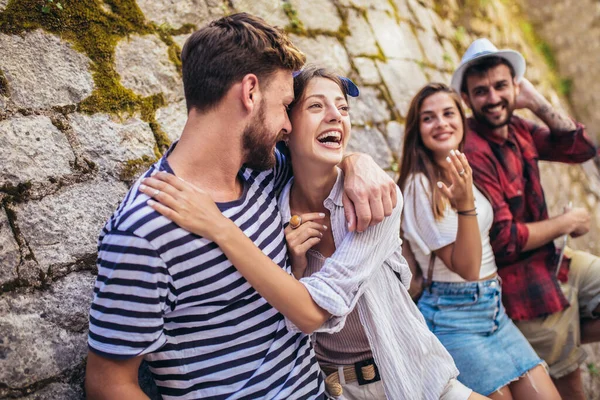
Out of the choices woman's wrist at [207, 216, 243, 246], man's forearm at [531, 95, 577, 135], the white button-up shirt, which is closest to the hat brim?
man's forearm at [531, 95, 577, 135]

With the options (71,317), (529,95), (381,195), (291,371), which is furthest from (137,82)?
(529,95)

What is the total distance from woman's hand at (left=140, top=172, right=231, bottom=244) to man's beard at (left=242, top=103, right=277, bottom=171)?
0.26m

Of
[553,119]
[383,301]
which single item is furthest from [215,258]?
[553,119]

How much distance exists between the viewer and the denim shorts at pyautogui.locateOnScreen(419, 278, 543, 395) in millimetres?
2223

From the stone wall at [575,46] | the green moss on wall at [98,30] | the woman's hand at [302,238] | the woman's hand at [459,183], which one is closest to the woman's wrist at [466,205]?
the woman's hand at [459,183]

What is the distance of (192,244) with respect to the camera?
134cm

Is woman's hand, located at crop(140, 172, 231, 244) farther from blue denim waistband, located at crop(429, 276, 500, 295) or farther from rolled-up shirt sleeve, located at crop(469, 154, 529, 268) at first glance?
rolled-up shirt sleeve, located at crop(469, 154, 529, 268)

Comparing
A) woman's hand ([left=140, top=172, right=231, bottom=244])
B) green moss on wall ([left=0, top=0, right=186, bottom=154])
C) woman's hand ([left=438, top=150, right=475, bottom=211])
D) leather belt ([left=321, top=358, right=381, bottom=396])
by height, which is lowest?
leather belt ([left=321, top=358, right=381, bottom=396])

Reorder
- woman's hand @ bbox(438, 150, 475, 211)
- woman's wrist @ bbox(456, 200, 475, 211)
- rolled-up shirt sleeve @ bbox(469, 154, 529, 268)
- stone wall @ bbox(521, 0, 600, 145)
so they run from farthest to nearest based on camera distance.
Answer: stone wall @ bbox(521, 0, 600, 145)
rolled-up shirt sleeve @ bbox(469, 154, 529, 268)
woman's wrist @ bbox(456, 200, 475, 211)
woman's hand @ bbox(438, 150, 475, 211)

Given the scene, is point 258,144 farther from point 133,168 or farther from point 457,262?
point 457,262

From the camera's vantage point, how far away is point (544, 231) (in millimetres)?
2635

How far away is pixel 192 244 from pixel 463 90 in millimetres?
2372

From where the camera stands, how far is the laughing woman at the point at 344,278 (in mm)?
1555

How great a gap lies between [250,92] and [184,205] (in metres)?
0.45
